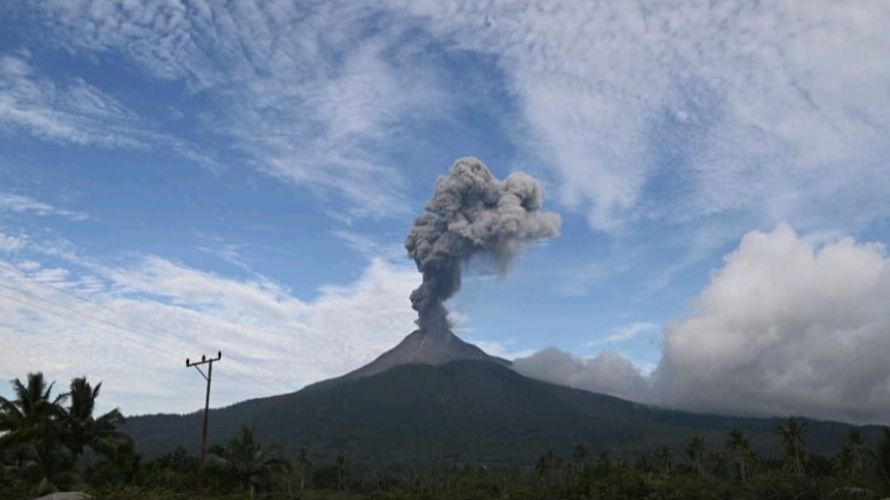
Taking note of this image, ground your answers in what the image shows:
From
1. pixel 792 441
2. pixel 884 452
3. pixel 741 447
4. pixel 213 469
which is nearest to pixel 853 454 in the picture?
pixel 792 441

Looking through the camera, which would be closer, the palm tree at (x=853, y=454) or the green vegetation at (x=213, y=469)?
the green vegetation at (x=213, y=469)

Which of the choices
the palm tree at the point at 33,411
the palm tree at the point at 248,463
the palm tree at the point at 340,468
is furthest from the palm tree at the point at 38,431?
→ the palm tree at the point at 340,468

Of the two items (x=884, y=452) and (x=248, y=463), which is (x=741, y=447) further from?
(x=248, y=463)

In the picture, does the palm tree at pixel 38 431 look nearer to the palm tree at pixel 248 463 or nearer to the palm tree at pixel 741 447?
the palm tree at pixel 248 463

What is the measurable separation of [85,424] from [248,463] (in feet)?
55.4

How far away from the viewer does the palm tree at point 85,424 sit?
113 ft

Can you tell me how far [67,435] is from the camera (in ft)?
113

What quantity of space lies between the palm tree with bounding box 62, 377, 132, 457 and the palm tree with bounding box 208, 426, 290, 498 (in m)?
14.7

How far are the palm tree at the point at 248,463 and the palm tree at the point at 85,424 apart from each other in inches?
577

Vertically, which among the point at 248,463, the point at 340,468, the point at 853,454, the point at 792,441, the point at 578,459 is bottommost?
the point at 340,468

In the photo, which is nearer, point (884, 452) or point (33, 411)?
point (33, 411)

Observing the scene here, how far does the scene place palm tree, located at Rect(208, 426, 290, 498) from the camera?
50.0 meters

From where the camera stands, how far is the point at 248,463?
50.2 metres

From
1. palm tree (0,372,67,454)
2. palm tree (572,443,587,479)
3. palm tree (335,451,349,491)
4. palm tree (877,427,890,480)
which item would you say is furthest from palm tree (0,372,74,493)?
palm tree (572,443,587,479)
